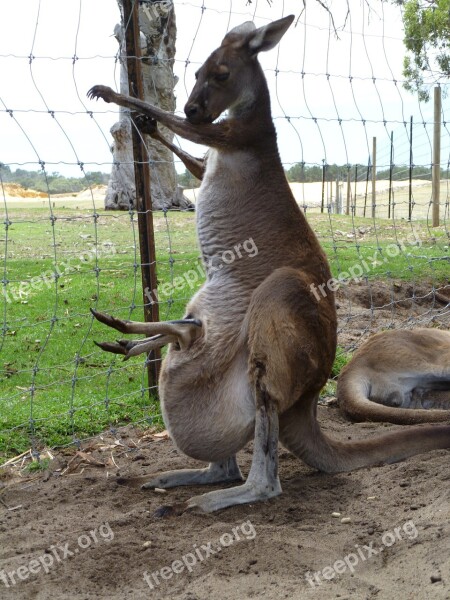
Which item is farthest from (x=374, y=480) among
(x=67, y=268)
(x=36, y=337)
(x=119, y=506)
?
(x=67, y=268)

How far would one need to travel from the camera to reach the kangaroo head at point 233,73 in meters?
4.22

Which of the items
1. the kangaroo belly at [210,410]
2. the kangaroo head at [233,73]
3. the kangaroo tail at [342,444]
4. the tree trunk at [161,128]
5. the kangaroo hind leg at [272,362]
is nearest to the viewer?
the kangaroo hind leg at [272,362]

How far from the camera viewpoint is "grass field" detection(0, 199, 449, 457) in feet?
18.0

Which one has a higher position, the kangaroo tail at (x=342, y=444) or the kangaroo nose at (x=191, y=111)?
the kangaroo nose at (x=191, y=111)

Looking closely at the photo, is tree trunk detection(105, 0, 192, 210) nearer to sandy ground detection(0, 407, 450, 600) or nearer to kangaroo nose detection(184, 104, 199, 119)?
kangaroo nose detection(184, 104, 199, 119)

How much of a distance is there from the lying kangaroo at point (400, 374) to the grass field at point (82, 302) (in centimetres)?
141

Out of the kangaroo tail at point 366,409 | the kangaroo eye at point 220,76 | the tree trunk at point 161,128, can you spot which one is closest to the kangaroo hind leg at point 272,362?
the kangaroo eye at point 220,76

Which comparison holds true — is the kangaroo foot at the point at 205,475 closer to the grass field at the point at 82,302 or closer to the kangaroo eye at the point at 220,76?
the grass field at the point at 82,302

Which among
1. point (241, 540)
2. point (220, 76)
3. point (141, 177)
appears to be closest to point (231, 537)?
point (241, 540)

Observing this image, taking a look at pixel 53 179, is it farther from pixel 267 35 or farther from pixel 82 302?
pixel 267 35

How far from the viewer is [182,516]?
3877mm

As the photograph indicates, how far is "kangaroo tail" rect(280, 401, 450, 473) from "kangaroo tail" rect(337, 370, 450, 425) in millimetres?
771

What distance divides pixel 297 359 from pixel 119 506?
3.93 ft

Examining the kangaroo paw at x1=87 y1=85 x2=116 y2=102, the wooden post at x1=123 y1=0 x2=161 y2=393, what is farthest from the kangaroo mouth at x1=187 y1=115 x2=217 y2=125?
the wooden post at x1=123 y1=0 x2=161 y2=393
